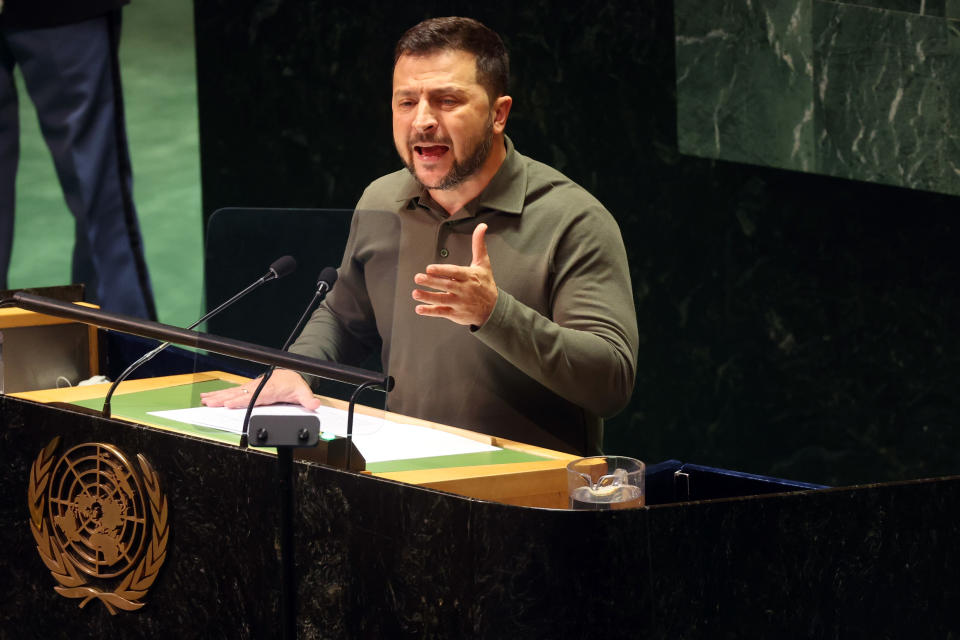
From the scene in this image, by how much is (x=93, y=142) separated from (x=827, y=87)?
2.51 m

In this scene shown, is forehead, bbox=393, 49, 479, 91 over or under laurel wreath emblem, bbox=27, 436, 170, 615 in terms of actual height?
over

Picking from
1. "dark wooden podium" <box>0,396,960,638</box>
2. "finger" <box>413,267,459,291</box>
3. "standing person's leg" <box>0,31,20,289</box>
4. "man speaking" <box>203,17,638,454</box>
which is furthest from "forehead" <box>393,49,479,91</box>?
"standing person's leg" <box>0,31,20,289</box>

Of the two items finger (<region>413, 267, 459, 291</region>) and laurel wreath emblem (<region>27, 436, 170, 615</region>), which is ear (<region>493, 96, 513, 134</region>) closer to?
finger (<region>413, 267, 459, 291</region>)

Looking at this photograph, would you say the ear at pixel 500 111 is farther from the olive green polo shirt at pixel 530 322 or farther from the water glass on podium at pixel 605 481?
the water glass on podium at pixel 605 481

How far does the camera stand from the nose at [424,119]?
2352 millimetres

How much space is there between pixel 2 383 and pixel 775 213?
298 centimetres

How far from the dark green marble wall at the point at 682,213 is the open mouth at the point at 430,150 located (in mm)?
2397

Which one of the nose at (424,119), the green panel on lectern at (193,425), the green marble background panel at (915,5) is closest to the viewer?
the green panel on lectern at (193,425)

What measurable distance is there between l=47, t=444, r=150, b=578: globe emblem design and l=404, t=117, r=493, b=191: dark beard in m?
0.80

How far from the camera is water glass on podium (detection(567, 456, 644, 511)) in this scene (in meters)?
1.69

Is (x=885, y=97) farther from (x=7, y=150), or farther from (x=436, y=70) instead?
(x=7, y=150)

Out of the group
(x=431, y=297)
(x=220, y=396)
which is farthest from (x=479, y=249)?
(x=220, y=396)

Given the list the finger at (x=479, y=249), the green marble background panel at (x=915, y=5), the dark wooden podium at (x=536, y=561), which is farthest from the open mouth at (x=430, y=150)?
the green marble background panel at (x=915, y=5)

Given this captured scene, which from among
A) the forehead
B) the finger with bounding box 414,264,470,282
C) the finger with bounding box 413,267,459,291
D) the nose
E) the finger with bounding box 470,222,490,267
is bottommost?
the finger with bounding box 413,267,459,291
